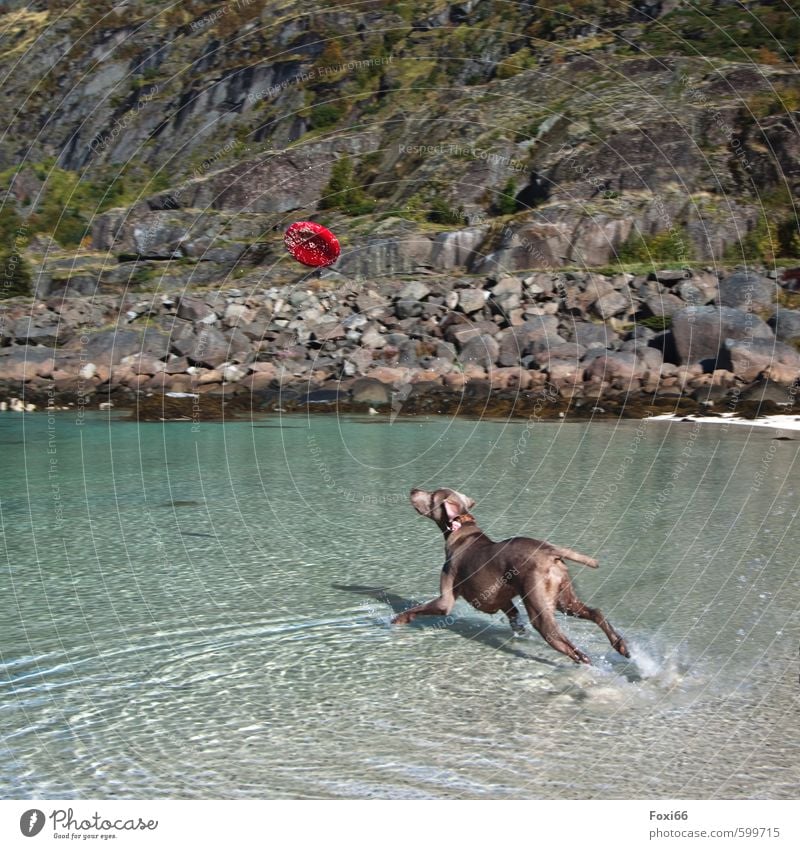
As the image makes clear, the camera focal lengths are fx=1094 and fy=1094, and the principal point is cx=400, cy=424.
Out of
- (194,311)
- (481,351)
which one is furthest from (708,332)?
(194,311)

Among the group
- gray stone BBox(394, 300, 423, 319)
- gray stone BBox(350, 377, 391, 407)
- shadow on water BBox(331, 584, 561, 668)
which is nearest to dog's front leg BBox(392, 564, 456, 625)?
shadow on water BBox(331, 584, 561, 668)

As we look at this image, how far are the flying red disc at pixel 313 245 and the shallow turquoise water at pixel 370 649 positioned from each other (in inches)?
1438

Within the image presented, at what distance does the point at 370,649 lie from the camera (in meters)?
10.4

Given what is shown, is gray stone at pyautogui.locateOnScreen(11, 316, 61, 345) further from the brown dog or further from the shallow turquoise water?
the brown dog

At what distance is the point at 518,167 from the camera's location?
6831 centimetres

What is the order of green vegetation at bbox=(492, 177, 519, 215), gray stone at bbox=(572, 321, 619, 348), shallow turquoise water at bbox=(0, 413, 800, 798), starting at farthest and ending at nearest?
green vegetation at bbox=(492, 177, 519, 215) → gray stone at bbox=(572, 321, 619, 348) → shallow turquoise water at bbox=(0, 413, 800, 798)

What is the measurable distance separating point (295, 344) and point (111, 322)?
12914 mm

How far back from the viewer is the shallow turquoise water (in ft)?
25.2

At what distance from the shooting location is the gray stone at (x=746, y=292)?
154 ft

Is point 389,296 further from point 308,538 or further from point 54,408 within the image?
point 308,538

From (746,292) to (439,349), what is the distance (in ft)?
46.7

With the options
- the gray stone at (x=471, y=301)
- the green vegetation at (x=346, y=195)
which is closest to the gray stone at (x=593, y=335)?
the gray stone at (x=471, y=301)

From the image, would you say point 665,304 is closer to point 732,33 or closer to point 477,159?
point 477,159

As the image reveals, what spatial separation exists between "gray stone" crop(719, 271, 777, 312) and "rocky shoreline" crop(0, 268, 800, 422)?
107 mm
